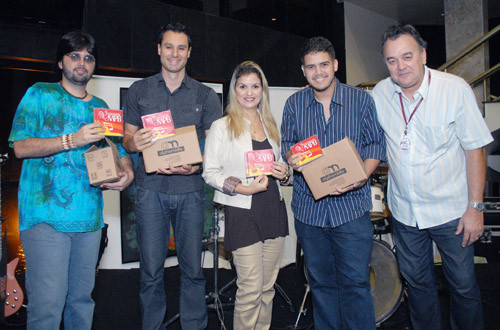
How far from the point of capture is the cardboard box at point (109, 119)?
186 centimetres

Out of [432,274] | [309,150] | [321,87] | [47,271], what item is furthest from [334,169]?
[47,271]

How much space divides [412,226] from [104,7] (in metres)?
4.03

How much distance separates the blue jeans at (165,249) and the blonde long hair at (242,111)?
1.56 ft

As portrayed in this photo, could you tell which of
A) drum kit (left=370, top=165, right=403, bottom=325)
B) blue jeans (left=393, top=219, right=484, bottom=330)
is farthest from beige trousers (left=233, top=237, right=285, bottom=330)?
drum kit (left=370, top=165, right=403, bottom=325)

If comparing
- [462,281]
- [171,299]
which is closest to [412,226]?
[462,281]

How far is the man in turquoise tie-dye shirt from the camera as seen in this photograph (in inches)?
70.0

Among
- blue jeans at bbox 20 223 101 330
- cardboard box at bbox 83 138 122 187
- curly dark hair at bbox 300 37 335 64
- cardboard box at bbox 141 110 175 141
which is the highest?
curly dark hair at bbox 300 37 335 64

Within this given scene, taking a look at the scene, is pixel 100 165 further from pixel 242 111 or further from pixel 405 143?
pixel 405 143

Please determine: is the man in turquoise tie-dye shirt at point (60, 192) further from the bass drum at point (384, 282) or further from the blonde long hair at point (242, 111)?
the bass drum at point (384, 282)

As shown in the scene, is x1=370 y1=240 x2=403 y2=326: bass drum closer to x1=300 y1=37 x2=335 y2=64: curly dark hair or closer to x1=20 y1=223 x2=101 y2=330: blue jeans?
x1=300 y1=37 x2=335 y2=64: curly dark hair

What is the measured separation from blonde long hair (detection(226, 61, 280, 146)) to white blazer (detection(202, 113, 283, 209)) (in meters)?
0.04

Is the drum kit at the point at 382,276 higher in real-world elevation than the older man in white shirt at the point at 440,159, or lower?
lower

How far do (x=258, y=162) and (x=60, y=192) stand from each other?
98cm

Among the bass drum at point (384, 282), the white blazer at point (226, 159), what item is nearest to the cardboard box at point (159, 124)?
the white blazer at point (226, 159)
